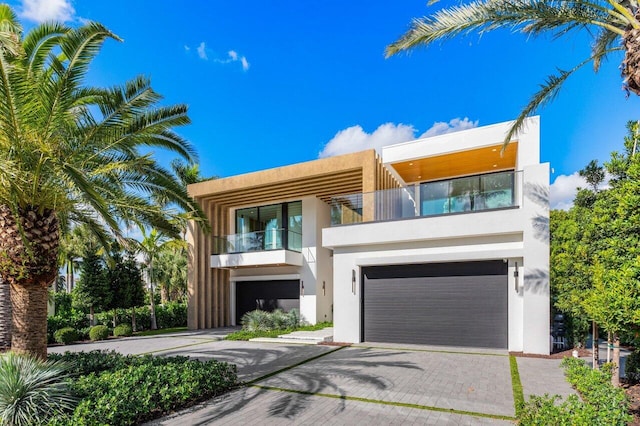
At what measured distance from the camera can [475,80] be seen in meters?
16.6

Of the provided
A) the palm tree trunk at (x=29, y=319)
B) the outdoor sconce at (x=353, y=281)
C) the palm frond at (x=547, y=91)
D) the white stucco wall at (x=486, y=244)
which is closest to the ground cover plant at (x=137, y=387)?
the palm tree trunk at (x=29, y=319)

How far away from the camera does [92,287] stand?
1722 centimetres

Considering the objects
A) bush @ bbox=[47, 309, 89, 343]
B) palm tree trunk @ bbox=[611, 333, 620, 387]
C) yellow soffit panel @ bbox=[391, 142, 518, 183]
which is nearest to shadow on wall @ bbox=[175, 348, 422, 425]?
palm tree trunk @ bbox=[611, 333, 620, 387]

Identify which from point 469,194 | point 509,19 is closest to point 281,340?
point 469,194

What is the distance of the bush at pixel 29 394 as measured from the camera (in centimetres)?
506

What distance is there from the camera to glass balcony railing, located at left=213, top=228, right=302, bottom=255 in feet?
58.3

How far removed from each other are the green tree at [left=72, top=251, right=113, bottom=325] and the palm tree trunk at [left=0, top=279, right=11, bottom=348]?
5336 mm

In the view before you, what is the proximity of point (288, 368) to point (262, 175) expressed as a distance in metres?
9.49

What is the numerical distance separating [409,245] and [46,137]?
10.4 metres

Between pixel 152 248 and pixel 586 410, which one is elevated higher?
pixel 152 248

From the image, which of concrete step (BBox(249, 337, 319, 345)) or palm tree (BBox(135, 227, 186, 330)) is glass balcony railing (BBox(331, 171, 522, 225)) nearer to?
concrete step (BBox(249, 337, 319, 345))

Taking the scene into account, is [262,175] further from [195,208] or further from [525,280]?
[525,280]

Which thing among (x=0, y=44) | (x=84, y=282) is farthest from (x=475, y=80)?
(x=84, y=282)

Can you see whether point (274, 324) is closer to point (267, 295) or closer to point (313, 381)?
point (267, 295)
